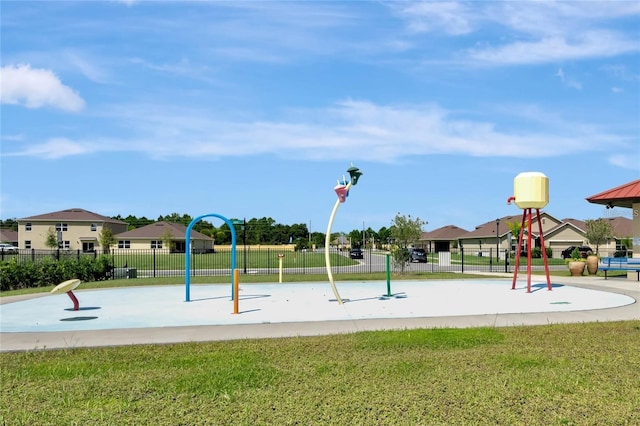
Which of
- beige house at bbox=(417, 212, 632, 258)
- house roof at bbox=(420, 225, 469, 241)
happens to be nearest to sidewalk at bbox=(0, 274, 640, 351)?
beige house at bbox=(417, 212, 632, 258)

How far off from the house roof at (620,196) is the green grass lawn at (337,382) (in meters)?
15.8

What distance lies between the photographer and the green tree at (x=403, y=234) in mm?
24281

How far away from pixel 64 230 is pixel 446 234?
→ 5999cm

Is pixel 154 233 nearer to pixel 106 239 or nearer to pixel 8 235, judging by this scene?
pixel 106 239

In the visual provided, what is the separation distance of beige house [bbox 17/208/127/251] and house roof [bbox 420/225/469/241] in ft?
169

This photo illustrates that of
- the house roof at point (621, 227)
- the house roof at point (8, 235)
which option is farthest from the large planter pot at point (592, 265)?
the house roof at point (8, 235)

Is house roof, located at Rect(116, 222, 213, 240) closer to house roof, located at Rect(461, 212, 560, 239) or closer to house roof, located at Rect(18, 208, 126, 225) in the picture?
house roof, located at Rect(18, 208, 126, 225)

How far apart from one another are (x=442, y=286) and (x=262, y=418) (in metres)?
16.2

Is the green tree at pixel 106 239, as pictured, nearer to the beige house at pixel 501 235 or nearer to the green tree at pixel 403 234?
the beige house at pixel 501 235

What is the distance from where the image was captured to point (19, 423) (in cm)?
476

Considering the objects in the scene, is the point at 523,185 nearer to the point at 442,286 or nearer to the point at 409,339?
the point at 442,286

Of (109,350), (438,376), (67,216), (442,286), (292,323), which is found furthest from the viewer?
(67,216)

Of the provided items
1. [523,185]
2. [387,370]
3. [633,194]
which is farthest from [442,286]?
[387,370]

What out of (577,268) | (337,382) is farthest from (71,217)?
(337,382)
